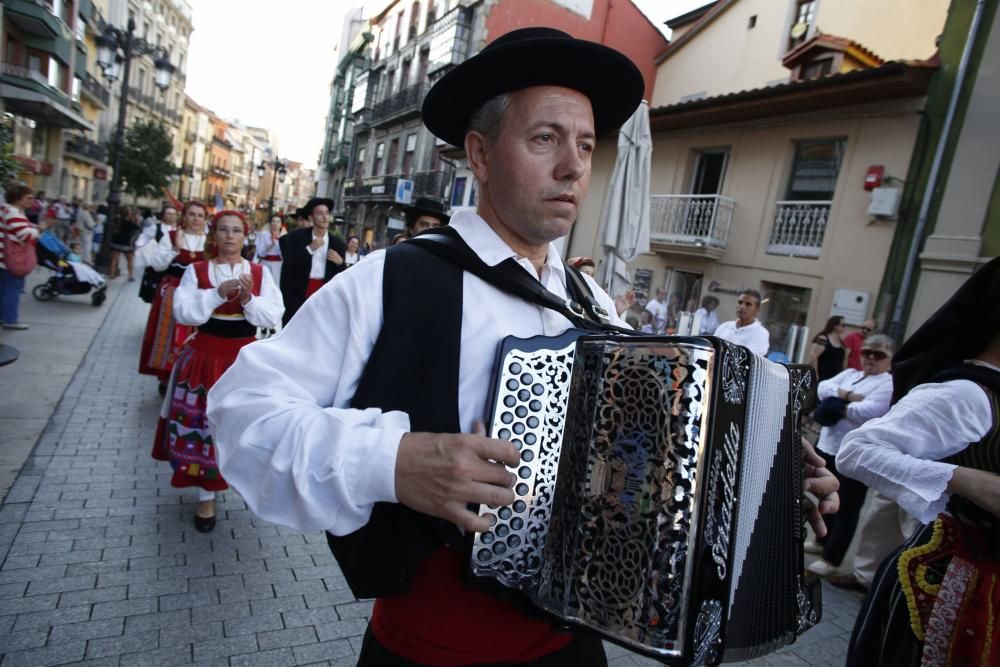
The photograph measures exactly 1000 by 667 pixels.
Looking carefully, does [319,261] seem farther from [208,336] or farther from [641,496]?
[641,496]

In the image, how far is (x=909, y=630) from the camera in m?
1.93

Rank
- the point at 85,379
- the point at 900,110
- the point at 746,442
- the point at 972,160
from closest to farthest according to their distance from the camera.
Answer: the point at 746,442 < the point at 85,379 < the point at 972,160 < the point at 900,110

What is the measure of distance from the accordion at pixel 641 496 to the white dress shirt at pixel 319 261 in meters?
6.10

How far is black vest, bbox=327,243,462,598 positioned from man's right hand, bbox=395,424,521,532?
6.2 inches

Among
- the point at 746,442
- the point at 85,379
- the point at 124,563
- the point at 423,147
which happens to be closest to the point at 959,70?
the point at 746,442

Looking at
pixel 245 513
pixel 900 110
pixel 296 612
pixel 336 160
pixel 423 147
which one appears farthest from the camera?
pixel 336 160

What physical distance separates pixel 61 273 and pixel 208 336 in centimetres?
783

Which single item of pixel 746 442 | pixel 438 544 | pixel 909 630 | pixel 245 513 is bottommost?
pixel 245 513

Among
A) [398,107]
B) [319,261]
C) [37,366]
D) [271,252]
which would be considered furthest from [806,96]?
[398,107]

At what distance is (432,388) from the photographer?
120cm

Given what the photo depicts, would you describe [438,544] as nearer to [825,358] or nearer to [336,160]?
[825,358]

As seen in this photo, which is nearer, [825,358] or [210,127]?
[825,358]

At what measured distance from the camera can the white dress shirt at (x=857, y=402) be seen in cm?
387

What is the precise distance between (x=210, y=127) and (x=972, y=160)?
7193 cm
